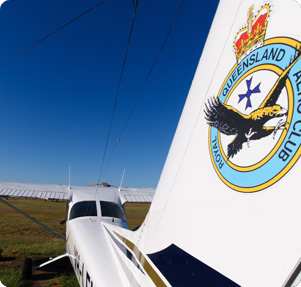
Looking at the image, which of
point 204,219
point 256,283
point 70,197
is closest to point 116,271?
point 204,219

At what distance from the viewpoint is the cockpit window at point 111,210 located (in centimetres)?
596

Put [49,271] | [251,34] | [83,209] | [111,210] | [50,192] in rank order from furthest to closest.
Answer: [50,192] → [49,271] → [111,210] → [83,209] → [251,34]

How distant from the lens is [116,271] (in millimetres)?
3021

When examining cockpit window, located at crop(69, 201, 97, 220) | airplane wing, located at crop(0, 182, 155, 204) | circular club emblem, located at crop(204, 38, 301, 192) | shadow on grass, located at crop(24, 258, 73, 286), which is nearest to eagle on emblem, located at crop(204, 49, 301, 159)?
circular club emblem, located at crop(204, 38, 301, 192)

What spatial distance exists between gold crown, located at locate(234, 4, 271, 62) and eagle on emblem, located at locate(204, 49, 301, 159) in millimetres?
257

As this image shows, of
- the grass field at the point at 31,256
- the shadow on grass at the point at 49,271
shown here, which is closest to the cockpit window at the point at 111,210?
the grass field at the point at 31,256

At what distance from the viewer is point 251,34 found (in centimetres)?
120

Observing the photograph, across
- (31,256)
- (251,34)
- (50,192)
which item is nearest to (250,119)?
(251,34)

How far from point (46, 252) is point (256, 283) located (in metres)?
9.72

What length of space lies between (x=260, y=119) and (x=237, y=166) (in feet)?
0.74

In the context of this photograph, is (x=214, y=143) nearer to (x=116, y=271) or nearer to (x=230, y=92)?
(x=230, y=92)

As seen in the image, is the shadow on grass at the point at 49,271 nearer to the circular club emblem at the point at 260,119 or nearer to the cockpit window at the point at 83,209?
the cockpit window at the point at 83,209

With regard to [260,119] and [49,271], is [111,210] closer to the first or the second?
[49,271]

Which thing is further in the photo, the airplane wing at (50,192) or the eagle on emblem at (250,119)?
the airplane wing at (50,192)
